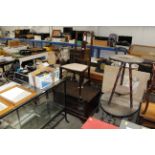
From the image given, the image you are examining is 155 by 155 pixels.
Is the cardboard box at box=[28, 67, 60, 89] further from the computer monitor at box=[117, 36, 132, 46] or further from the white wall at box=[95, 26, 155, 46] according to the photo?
the white wall at box=[95, 26, 155, 46]

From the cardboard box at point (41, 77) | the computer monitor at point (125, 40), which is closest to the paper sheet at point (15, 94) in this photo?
the cardboard box at point (41, 77)

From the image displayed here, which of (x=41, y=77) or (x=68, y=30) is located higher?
(x=68, y=30)

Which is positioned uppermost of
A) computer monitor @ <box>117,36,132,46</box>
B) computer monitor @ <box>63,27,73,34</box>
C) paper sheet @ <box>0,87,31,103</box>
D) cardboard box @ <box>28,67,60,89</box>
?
computer monitor @ <box>63,27,73,34</box>

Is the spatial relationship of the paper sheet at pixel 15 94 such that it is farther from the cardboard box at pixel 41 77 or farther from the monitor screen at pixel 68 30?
the monitor screen at pixel 68 30

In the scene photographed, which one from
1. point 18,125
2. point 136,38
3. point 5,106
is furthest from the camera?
point 136,38

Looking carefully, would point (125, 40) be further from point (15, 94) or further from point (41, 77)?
point (15, 94)

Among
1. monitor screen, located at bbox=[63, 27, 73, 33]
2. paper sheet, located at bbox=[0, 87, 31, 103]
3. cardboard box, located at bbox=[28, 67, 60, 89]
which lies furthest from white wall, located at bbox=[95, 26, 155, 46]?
Answer: paper sheet, located at bbox=[0, 87, 31, 103]

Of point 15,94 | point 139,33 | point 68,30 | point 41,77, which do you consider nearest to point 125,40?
point 139,33

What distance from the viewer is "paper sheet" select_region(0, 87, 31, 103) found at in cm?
143

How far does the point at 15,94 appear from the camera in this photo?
1511mm
